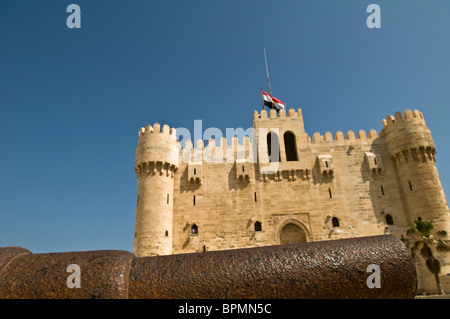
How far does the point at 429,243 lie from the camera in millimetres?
17594

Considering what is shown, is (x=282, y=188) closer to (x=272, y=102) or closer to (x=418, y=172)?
(x=272, y=102)

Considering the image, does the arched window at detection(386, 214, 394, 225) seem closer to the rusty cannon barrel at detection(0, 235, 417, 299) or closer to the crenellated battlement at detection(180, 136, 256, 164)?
the crenellated battlement at detection(180, 136, 256, 164)

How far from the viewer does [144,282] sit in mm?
2469

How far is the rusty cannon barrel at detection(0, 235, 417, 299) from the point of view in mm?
2342

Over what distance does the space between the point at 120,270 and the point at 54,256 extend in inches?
27.5

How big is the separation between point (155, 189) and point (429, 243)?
1769 centimetres

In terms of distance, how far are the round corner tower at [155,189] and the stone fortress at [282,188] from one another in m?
0.07

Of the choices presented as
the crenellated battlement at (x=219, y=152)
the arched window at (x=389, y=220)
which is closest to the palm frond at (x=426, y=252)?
the arched window at (x=389, y=220)

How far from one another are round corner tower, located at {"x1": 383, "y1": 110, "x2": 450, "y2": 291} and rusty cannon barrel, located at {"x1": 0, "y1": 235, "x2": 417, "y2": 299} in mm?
20210

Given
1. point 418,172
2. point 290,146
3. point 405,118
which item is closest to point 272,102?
point 290,146

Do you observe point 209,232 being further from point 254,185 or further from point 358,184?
point 358,184

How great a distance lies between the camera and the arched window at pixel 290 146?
23.5 meters

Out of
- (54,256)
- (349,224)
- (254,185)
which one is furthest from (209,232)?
(54,256)
